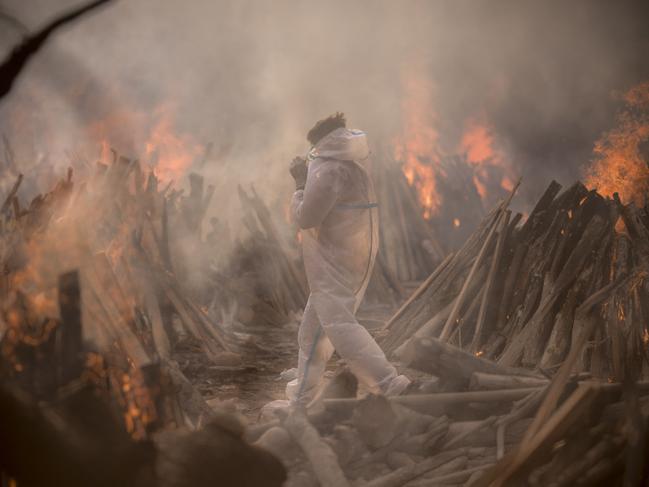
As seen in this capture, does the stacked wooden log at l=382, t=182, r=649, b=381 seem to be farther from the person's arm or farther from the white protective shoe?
the person's arm

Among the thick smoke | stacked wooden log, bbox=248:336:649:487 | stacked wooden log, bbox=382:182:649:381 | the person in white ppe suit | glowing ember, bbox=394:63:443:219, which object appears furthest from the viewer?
glowing ember, bbox=394:63:443:219

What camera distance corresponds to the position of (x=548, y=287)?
357 cm

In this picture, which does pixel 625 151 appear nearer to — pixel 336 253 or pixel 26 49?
pixel 336 253

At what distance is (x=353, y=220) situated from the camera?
2900 mm

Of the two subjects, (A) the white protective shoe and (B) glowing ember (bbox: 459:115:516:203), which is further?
(B) glowing ember (bbox: 459:115:516:203)

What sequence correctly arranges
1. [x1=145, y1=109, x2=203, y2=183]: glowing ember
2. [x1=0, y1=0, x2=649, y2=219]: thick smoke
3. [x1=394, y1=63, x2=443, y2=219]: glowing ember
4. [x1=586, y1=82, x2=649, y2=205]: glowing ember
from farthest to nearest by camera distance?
1. [x1=394, y1=63, x2=443, y2=219]: glowing ember
2. [x1=145, y1=109, x2=203, y2=183]: glowing ember
3. [x1=0, y1=0, x2=649, y2=219]: thick smoke
4. [x1=586, y1=82, x2=649, y2=205]: glowing ember

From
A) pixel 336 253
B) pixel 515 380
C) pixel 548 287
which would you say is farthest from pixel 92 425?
pixel 548 287

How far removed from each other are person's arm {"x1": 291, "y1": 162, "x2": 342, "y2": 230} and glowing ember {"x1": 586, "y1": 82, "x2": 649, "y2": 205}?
21.1 feet

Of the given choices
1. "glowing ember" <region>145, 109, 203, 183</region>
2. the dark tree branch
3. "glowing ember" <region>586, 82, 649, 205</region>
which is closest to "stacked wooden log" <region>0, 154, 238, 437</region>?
the dark tree branch

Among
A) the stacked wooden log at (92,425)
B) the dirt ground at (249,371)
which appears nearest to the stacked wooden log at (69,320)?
the stacked wooden log at (92,425)

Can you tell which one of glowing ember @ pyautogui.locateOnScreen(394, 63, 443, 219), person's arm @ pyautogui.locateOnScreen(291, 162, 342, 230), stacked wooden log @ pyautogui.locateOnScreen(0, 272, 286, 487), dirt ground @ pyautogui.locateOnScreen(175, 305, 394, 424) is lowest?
dirt ground @ pyautogui.locateOnScreen(175, 305, 394, 424)

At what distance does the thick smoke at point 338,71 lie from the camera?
8406 millimetres

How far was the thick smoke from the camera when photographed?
8.41 m

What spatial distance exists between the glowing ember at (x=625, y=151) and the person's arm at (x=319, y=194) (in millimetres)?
6444
